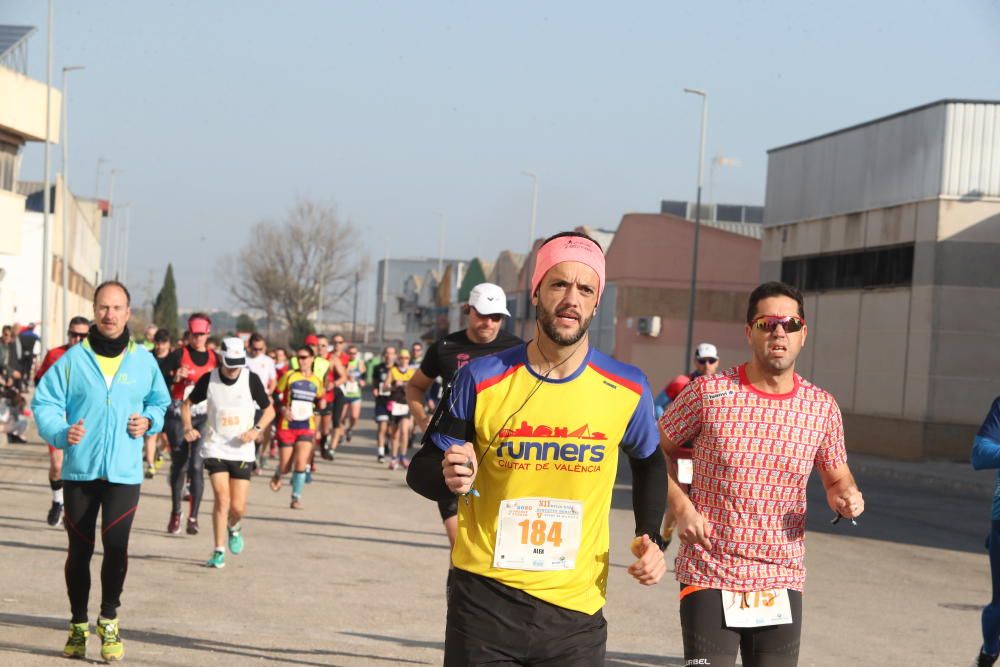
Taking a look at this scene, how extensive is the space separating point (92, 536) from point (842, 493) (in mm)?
4329

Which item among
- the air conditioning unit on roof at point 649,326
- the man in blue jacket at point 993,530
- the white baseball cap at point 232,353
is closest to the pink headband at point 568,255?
the man in blue jacket at point 993,530

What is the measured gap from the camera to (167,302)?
14100 cm

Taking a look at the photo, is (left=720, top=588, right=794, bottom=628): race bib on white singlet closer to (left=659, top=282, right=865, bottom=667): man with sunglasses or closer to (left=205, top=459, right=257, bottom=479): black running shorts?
(left=659, top=282, right=865, bottom=667): man with sunglasses

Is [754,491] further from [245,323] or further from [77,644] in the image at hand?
[245,323]

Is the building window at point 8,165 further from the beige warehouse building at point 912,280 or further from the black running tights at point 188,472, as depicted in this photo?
the black running tights at point 188,472

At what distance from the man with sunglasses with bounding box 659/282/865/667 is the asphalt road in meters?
3.16

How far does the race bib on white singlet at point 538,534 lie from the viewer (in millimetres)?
4531

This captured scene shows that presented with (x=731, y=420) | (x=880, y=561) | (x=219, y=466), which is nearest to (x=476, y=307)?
(x=731, y=420)

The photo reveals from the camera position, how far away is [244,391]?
1255 centimetres

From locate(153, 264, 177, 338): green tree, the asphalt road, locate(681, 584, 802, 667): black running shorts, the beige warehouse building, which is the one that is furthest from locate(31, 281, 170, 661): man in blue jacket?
locate(153, 264, 177, 338): green tree

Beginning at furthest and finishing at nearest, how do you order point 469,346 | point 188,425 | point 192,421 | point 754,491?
point 192,421 < point 188,425 < point 469,346 < point 754,491

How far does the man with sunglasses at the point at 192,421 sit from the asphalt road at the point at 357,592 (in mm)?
316

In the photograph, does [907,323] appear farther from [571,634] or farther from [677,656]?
[571,634]

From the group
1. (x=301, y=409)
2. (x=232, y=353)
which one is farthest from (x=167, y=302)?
(x=232, y=353)
